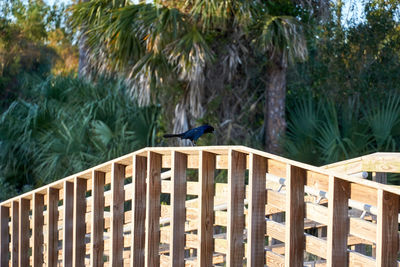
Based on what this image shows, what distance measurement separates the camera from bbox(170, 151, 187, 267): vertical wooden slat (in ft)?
13.3

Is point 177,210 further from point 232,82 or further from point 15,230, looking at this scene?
point 232,82

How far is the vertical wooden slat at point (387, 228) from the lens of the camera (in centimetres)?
252

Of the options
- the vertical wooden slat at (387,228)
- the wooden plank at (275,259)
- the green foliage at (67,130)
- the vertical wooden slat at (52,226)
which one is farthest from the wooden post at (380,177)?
the green foliage at (67,130)

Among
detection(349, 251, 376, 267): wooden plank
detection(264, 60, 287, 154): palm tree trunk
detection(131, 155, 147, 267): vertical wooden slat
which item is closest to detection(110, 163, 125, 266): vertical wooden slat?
detection(131, 155, 147, 267): vertical wooden slat

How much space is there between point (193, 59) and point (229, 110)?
1652mm

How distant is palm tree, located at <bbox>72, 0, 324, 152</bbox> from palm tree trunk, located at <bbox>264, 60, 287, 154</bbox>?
0.02 metres

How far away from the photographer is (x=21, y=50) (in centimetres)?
2019

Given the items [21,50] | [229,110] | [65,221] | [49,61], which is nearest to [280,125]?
[229,110]

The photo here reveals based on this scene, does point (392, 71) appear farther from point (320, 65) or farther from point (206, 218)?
point (206, 218)

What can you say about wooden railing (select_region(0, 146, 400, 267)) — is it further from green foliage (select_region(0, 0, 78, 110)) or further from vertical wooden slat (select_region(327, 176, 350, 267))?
green foliage (select_region(0, 0, 78, 110))

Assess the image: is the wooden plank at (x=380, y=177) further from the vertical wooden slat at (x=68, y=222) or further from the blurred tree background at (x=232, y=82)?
the blurred tree background at (x=232, y=82)

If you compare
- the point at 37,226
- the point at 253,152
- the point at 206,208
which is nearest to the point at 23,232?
the point at 37,226

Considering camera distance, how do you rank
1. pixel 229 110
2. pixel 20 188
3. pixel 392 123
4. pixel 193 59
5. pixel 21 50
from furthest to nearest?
pixel 21 50 < pixel 20 188 < pixel 229 110 < pixel 193 59 < pixel 392 123

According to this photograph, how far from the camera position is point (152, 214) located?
14.1 feet
